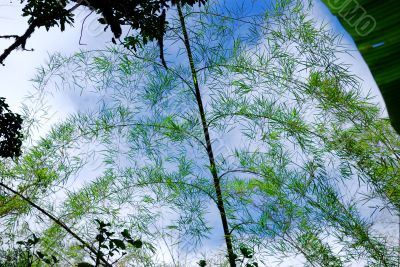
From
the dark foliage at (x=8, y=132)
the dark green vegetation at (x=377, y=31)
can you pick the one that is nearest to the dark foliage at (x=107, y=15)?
the dark foliage at (x=8, y=132)

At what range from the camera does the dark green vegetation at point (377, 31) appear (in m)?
0.67

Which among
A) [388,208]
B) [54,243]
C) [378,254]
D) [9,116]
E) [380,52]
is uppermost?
[9,116]

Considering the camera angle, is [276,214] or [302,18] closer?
[276,214]

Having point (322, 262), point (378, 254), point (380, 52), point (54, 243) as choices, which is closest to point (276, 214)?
point (322, 262)

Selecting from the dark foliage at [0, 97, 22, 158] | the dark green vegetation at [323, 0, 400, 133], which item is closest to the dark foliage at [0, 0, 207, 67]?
the dark foliage at [0, 97, 22, 158]

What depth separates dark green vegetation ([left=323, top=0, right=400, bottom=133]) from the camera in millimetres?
669

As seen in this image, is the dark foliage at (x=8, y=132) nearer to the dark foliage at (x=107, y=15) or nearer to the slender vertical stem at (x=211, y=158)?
the dark foliage at (x=107, y=15)

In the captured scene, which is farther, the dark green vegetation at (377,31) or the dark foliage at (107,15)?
the dark foliage at (107,15)

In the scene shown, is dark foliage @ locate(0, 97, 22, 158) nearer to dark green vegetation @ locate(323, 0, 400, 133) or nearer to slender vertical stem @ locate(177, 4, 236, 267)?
slender vertical stem @ locate(177, 4, 236, 267)

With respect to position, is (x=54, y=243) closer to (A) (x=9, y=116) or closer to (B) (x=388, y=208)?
(A) (x=9, y=116)

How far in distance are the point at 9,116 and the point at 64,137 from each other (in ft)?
2.37

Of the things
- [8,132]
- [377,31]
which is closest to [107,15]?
[8,132]

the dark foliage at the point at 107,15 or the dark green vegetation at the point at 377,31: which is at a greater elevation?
the dark foliage at the point at 107,15

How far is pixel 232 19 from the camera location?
355 centimetres
